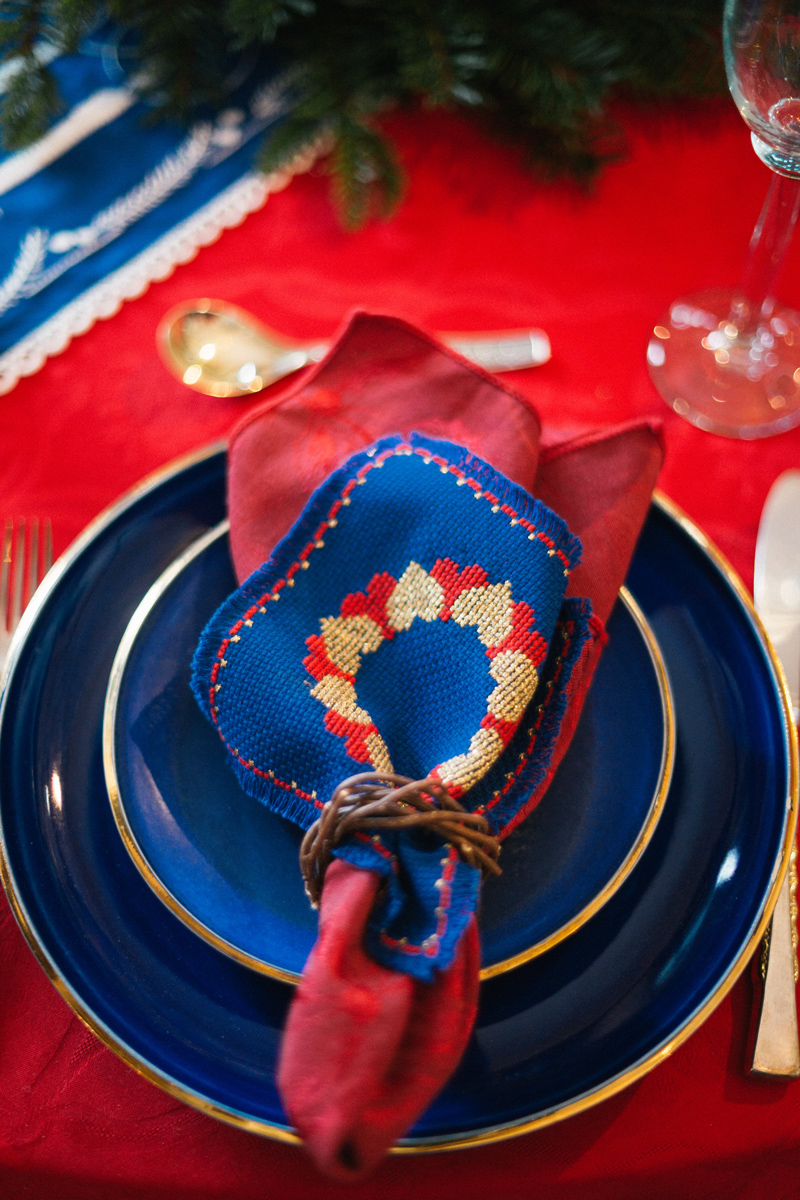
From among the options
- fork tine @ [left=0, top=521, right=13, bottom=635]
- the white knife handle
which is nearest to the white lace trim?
fork tine @ [left=0, top=521, right=13, bottom=635]

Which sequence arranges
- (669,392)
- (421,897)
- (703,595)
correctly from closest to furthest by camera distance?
(421,897), (703,595), (669,392)

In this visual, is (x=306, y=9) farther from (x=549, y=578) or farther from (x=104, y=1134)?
(x=104, y=1134)

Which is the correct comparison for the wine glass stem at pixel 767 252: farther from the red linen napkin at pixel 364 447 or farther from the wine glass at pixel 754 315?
the red linen napkin at pixel 364 447

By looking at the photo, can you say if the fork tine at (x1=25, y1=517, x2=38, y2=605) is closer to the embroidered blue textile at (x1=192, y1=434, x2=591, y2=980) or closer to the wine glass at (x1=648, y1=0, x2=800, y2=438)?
the embroidered blue textile at (x1=192, y1=434, x2=591, y2=980)

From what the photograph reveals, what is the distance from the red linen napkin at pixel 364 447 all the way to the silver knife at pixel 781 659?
4.2 inches

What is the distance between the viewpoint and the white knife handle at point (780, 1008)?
361 mm

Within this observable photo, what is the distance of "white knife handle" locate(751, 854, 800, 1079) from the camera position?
1.19 ft

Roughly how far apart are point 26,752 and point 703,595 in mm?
330

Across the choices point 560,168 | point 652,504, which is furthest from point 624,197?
point 652,504

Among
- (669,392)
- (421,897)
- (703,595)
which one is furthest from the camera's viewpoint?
(669,392)

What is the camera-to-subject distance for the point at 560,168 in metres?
0.64

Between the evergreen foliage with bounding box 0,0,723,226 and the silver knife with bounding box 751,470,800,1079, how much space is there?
30cm

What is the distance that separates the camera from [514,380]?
56cm

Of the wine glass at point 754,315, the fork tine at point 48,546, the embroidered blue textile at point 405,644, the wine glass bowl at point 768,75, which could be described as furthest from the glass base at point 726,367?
the fork tine at point 48,546
